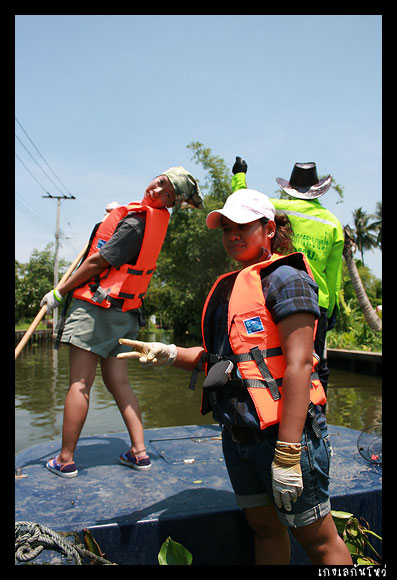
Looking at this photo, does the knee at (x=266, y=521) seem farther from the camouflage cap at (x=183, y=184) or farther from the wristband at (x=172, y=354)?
the camouflage cap at (x=183, y=184)

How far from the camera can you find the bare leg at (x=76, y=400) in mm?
2846

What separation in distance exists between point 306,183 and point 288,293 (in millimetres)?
1840

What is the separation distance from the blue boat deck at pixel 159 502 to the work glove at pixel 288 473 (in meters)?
0.80

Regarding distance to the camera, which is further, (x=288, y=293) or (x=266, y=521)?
(x=266, y=521)

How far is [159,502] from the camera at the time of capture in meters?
2.42

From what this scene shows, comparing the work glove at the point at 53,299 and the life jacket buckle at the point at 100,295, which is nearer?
the life jacket buckle at the point at 100,295

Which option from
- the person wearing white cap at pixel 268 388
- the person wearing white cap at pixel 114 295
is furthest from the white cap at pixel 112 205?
the person wearing white cap at pixel 268 388

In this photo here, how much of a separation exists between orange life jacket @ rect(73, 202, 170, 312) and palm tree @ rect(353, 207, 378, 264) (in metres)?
51.8

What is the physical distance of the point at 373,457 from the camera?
3.00 metres

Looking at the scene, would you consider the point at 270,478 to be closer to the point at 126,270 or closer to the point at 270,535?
the point at 270,535

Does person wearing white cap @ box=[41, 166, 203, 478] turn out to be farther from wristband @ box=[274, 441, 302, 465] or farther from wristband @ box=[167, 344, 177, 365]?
wristband @ box=[274, 441, 302, 465]

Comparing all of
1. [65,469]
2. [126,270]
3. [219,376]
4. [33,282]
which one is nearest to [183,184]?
[126,270]

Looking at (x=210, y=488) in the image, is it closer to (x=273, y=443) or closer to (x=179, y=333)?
(x=273, y=443)

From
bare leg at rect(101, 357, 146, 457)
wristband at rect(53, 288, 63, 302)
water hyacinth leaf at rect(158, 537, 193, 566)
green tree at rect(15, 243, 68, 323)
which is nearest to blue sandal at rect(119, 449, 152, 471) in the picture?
bare leg at rect(101, 357, 146, 457)
